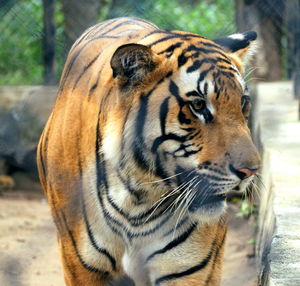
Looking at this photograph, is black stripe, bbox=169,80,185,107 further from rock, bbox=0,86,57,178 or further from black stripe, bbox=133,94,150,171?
rock, bbox=0,86,57,178

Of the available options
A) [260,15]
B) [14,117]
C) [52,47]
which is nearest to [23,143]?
[14,117]

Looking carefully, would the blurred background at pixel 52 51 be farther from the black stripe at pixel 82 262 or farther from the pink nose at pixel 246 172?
the pink nose at pixel 246 172

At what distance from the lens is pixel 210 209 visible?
83.7 inches

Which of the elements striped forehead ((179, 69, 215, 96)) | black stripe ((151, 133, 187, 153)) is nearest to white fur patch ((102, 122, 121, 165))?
black stripe ((151, 133, 187, 153))

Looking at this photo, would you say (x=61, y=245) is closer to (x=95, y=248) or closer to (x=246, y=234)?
(x=95, y=248)

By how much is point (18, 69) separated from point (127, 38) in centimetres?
280

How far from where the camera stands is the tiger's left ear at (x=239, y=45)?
235 centimetres

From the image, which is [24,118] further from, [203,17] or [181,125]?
[181,125]

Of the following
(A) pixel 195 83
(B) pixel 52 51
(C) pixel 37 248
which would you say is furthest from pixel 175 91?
(C) pixel 37 248

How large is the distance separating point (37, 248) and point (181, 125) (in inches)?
84.6

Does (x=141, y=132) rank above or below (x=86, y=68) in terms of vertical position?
below

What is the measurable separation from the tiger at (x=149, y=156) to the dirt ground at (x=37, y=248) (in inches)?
45.1

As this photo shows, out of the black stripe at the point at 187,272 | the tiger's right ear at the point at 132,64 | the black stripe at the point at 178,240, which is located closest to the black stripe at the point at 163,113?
the tiger's right ear at the point at 132,64

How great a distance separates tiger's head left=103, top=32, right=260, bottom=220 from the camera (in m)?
1.98
